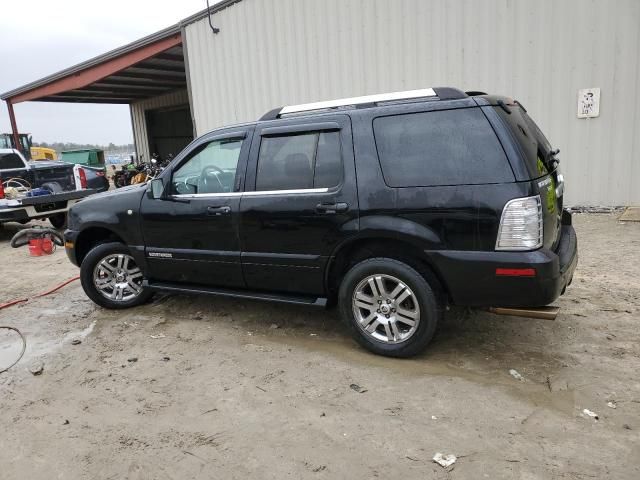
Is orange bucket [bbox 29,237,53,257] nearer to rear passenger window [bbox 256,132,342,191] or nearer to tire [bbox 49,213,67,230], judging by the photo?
tire [bbox 49,213,67,230]

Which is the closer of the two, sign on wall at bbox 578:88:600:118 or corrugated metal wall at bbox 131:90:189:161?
sign on wall at bbox 578:88:600:118

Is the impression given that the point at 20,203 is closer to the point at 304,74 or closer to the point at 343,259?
the point at 304,74

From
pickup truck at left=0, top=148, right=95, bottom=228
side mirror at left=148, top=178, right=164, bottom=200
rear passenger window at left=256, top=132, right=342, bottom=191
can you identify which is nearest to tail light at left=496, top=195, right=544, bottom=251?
rear passenger window at left=256, top=132, right=342, bottom=191

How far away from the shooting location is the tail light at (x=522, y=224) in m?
3.06

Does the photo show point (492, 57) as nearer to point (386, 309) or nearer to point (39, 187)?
point (386, 309)

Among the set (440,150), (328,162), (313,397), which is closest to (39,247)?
(328,162)

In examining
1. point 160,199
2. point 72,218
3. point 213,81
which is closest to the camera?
point 160,199

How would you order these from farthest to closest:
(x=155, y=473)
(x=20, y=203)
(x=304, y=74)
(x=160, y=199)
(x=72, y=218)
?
(x=304, y=74)
(x=20, y=203)
(x=72, y=218)
(x=160, y=199)
(x=155, y=473)

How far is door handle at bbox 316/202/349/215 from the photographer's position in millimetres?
3621

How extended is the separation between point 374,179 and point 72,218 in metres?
3.27

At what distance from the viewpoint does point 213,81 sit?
1141 cm

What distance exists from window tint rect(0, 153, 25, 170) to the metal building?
12.8ft

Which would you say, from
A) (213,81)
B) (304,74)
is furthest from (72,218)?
(213,81)

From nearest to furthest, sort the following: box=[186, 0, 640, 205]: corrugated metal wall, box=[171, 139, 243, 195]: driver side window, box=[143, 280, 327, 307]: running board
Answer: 1. box=[143, 280, 327, 307]: running board
2. box=[171, 139, 243, 195]: driver side window
3. box=[186, 0, 640, 205]: corrugated metal wall
